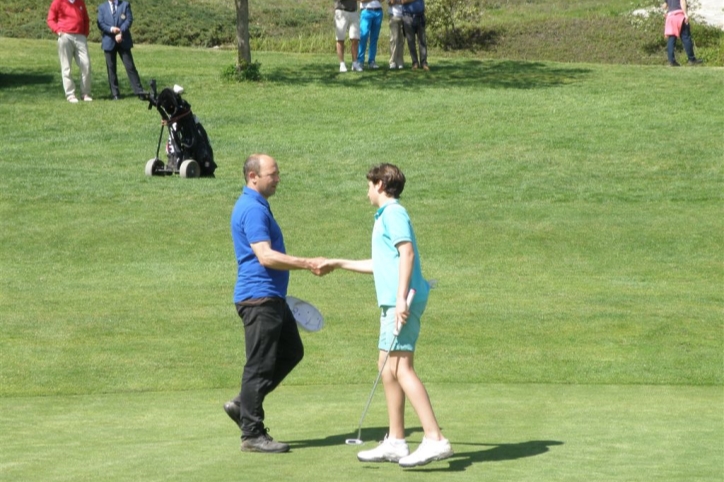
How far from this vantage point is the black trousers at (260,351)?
801 cm

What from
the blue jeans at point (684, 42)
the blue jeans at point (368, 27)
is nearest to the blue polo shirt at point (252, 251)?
the blue jeans at point (368, 27)

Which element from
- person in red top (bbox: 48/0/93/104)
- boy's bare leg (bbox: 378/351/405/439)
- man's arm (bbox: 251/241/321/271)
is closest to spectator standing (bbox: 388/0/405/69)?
person in red top (bbox: 48/0/93/104)

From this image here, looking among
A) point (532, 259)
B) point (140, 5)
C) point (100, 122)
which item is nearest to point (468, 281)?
point (532, 259)

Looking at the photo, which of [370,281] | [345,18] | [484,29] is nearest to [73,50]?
[345,18]

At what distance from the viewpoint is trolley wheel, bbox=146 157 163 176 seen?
69.8ft

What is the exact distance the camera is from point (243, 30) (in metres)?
28.2

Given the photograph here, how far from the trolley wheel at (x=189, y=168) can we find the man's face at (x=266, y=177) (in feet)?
42.7

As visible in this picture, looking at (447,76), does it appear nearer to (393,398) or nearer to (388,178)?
(388,178)

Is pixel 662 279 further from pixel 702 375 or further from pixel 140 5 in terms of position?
pixel 140 5

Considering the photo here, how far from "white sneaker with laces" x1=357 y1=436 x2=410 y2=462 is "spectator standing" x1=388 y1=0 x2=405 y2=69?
2137 centimetres

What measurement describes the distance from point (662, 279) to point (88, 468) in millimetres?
9980

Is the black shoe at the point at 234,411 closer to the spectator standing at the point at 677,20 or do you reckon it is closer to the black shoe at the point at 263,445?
the black shoe at the point at 263,445

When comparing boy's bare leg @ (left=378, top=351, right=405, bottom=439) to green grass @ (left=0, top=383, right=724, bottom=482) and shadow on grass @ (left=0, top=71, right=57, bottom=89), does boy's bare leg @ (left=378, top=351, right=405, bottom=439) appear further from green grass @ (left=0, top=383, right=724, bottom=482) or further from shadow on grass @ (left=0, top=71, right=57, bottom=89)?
shadow on grass @ (left=0, top=71, right=57, bottom=89)

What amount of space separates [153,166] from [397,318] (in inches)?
573
